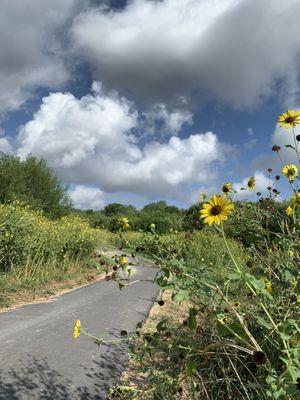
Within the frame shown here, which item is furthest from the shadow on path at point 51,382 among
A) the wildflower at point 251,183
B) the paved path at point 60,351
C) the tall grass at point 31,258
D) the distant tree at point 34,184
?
the distant tree at point 34,184

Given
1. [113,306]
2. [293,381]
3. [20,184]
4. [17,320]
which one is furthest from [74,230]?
[20,184]

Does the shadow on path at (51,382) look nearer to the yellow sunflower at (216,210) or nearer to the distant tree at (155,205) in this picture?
the yellow sunflower at (216,210)

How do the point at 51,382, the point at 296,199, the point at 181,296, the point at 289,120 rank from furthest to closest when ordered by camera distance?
the point at 51,382 < the point at 289,120 < the point at 296,199 < the point at 181,296

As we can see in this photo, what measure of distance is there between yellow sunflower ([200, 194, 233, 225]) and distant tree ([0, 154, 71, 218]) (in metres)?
26.1

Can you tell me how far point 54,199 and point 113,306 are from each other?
2383 cm

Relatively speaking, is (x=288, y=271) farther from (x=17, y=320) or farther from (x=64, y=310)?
(x=64, y=310)

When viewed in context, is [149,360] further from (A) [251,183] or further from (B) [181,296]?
(B) [181,296]

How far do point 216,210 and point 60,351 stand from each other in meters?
3.49

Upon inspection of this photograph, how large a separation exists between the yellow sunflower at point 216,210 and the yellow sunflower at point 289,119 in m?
1.01

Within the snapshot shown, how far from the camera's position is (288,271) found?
2.18 meters

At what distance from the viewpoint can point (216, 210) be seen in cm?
208

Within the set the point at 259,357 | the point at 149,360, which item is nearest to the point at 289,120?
the point at 259,357

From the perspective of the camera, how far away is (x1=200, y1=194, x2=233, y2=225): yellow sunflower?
2037mm

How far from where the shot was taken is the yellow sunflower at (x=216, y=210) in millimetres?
2037
